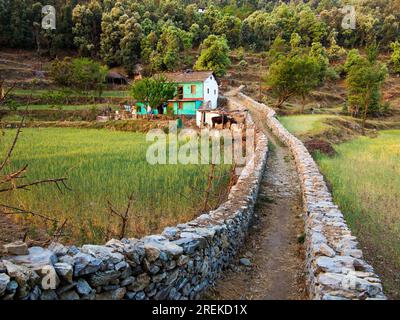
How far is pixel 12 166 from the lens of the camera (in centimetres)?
1240

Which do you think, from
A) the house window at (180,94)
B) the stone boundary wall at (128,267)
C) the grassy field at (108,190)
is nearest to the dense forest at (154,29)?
the house window at (180,94)

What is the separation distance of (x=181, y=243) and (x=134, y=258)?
1044 mm

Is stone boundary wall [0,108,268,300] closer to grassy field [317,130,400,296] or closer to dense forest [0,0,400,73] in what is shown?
grassy field [317,130,400,296]

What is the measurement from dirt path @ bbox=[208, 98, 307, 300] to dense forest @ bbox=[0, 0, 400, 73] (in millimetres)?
49363

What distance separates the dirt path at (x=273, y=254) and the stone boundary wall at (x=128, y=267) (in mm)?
420

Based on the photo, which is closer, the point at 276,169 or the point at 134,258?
the point at 134,258

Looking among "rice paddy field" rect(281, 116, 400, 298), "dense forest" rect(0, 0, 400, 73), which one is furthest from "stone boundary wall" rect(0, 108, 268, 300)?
"dense forest" rect(0, 0, 400, 73)

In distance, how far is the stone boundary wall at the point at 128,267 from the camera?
11.6 ft

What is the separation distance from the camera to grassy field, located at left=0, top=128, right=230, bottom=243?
794 centimetres

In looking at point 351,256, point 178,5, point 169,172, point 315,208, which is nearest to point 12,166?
point 169,172

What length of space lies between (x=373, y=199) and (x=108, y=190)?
847 centimetres
